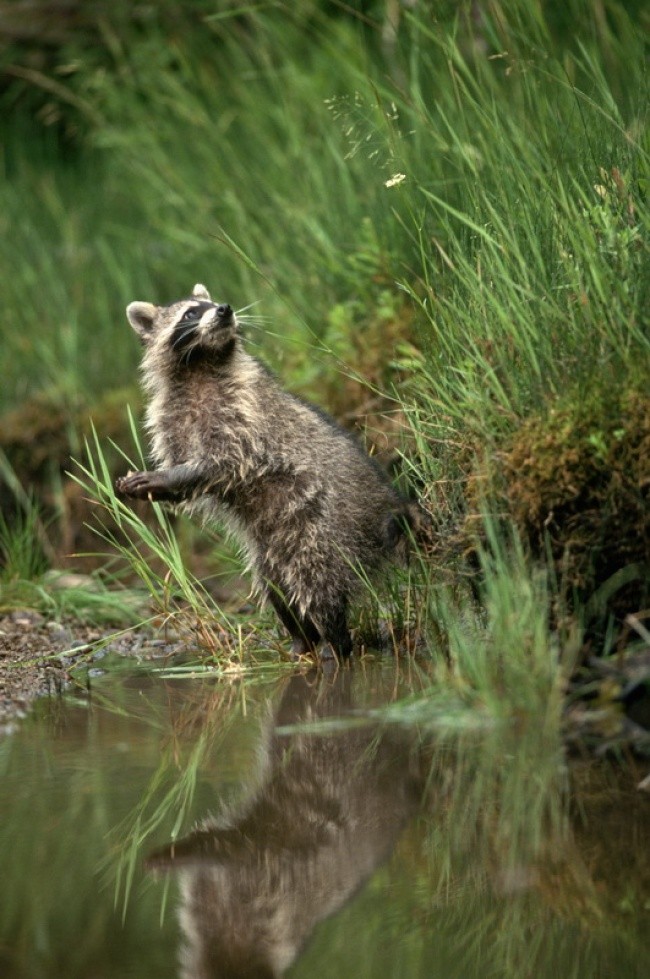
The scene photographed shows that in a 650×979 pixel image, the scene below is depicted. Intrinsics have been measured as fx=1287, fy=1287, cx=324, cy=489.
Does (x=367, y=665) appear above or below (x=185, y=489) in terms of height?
below

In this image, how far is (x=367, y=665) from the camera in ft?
16.4

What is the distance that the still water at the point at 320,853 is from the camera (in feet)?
7.95

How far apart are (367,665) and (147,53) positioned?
5932mm

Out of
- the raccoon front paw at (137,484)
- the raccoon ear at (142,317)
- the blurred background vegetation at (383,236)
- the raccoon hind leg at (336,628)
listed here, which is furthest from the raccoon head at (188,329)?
the raccoon hind leg at (336,628)

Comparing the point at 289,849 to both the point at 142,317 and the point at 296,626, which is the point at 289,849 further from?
the point at 142,317

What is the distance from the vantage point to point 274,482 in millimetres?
5215

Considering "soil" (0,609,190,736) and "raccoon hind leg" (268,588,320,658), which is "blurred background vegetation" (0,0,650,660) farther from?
"soil" (0,609,190,736)

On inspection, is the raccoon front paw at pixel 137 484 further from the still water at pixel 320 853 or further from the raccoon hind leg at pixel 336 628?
the still water at pixel 320 853

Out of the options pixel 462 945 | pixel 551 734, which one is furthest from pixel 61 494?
pixel 462 945

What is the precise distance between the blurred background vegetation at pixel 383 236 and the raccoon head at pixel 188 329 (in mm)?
274

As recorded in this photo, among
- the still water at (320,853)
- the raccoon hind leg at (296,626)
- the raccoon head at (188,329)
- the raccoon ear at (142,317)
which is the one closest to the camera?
the still water at (320,853)

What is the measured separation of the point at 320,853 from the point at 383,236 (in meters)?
4.17

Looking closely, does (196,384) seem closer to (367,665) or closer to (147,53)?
(367,665)

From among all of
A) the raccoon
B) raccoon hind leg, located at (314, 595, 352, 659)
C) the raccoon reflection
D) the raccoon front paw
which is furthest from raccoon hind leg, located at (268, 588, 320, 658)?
the raccoon reflection
